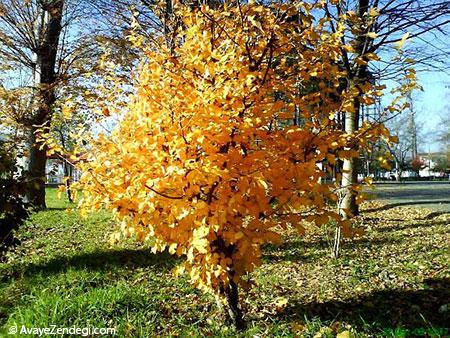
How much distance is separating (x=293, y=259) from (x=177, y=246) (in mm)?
3201

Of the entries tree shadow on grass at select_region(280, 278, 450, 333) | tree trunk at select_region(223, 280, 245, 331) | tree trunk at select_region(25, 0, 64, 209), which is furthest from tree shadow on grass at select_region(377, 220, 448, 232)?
tree trunk at select_region(25, 0, 64, 209)

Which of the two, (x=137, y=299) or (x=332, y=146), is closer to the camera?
(x=332, y=146)

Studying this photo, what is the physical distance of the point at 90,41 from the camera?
412 inches

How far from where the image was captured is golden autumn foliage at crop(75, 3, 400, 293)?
2273mm

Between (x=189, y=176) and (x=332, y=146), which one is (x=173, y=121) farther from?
(x=332, y=146)

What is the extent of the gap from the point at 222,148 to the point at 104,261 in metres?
3.57

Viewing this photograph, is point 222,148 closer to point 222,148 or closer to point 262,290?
point 222,148

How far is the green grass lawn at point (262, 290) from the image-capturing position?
317 centimetres

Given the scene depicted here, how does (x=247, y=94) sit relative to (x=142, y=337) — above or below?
above

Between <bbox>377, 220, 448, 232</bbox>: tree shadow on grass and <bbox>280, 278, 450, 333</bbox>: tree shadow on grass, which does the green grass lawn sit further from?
<bbox>377, 220, 448, 232</bbox>: tree shadow on grass

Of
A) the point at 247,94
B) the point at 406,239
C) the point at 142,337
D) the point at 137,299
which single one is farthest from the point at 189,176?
the point at 406,239

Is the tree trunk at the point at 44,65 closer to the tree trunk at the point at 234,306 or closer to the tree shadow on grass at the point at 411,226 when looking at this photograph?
the tree trunk at the point at 234,306

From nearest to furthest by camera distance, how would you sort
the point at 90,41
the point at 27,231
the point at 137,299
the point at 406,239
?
the point at 137,299, the point at 406,239, the point at 27,231, the point at 90,41

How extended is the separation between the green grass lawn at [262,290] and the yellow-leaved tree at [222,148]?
92cm
